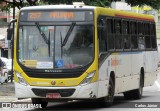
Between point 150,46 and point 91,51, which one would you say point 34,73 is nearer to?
point 91,51

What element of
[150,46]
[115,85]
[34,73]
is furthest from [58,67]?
[150,46]

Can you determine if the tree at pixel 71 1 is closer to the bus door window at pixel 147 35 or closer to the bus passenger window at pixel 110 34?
the bus door window at pixel 147 35

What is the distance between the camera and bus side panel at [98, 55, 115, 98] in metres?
18.0

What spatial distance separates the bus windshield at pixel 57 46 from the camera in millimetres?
17438

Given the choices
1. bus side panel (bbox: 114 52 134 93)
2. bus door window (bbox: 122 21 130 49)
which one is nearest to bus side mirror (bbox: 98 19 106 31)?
bus side panel (bbox: 114 52 134 93)

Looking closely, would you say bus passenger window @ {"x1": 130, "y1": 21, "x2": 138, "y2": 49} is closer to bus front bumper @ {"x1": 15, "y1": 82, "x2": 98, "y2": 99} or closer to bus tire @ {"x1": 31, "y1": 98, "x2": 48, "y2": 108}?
bus tire @ {"x1": 31, "y1": 98, "x2": 48, "y2": 108}

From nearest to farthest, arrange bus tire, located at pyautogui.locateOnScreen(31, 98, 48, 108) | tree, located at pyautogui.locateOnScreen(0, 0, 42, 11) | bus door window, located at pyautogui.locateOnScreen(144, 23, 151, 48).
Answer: bus tire, located at pyautogui.locateOnScreen(31, 98, 48, 108)
bus door window, located at pyautogui.locateOnScreen(144, 23, 151, 48)
tree, located at pyautogui.locateOnScreen(0, 0, 42, 11)

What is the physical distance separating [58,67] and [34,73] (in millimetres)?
676

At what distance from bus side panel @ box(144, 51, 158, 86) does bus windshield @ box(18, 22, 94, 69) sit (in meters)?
7.17

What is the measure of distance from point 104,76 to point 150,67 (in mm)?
7176

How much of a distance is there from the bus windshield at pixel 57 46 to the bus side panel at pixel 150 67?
7.17 meters

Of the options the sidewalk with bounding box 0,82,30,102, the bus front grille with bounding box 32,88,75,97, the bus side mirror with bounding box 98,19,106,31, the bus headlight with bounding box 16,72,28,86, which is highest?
the bus side mirror with bounding box 98,19,106,31

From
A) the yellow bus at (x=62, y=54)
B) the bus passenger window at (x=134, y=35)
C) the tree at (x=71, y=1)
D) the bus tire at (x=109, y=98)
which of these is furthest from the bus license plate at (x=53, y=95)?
the tree at (x=71, y=1)

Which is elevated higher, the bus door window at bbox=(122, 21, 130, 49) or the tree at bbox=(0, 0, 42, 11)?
the tree at bbox=(0, 0, 42, 11)
